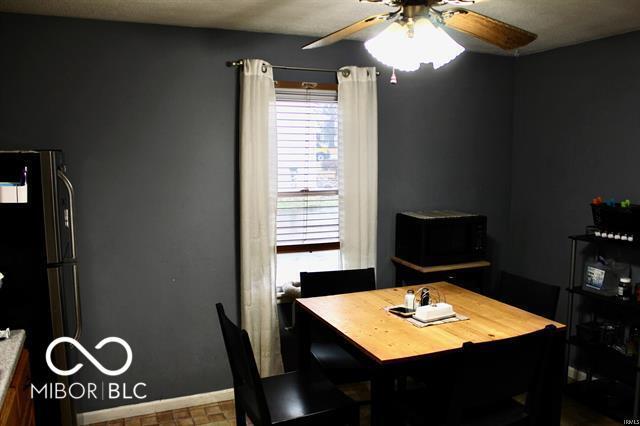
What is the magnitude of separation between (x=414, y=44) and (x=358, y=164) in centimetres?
172

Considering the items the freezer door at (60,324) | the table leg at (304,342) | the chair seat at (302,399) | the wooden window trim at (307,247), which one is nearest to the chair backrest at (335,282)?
the table leg at (304,342)

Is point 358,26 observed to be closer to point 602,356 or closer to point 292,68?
point 292,68

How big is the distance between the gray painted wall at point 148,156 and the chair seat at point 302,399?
105cm

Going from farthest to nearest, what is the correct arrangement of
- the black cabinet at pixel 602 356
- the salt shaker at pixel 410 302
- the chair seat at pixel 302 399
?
the black cabinet at pixel 602 356, the salt shaker at pixel 410 302, the chair seat at pixel 302 399

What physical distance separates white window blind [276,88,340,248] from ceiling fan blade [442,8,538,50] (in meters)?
1.55

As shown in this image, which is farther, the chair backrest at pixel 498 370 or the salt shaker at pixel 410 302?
the salt shaker at pixel 410 302

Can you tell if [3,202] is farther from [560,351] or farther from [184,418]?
[560,351]

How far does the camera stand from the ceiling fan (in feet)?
6.31

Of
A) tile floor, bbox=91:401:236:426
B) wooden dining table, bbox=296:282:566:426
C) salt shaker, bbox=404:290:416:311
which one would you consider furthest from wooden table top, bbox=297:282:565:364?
tile floor, bbox=91:401:236:426

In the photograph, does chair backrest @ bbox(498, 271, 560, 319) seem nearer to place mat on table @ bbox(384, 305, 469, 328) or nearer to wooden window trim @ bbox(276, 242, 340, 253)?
place mat on table @ bbox(384, 305, 469, 328)

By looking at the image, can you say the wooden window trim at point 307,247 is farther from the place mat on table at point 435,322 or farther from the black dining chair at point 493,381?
the black dining chair at point 493,381

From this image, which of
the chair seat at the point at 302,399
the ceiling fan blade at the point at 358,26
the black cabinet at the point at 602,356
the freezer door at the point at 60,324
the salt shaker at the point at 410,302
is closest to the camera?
the ceiling fan blade at the point at 358,26

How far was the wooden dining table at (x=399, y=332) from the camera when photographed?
2.20 m

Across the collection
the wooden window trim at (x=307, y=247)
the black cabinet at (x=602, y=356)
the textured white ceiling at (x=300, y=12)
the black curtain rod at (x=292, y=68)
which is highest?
the textured white ceiling at (x=300, y=12)
